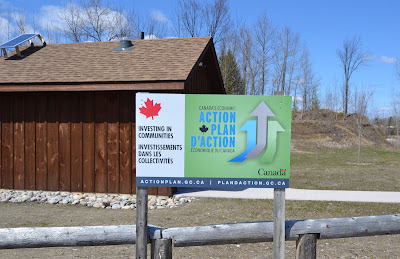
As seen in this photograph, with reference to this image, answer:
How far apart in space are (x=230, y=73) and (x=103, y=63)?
26405mm

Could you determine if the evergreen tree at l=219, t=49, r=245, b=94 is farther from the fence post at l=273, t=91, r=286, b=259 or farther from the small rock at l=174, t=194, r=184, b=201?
the fence post at l=273, t=91, r=286, b=259

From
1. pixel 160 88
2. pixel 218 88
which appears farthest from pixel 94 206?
pixel 218 88

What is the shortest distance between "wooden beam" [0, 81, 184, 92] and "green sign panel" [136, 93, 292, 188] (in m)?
5.65

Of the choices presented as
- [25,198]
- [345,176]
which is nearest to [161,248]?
[25,198]

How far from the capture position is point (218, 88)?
15750 millimetres

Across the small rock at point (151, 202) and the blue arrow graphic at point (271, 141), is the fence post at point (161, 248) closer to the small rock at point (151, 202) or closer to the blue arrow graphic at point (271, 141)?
the blue arrow graphic at point (271, 141)

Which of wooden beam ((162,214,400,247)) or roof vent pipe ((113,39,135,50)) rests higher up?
roof vent pipe ((113,39,135,50))

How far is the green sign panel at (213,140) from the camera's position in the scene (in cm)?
344

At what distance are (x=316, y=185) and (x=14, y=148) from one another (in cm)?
1002

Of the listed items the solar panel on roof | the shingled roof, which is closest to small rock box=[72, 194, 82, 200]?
the shingled roof

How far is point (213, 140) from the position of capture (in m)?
3.46

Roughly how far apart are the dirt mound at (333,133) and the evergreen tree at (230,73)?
23.4 ft

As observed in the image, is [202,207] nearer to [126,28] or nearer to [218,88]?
[218,88]

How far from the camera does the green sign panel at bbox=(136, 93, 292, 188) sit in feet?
11.3
